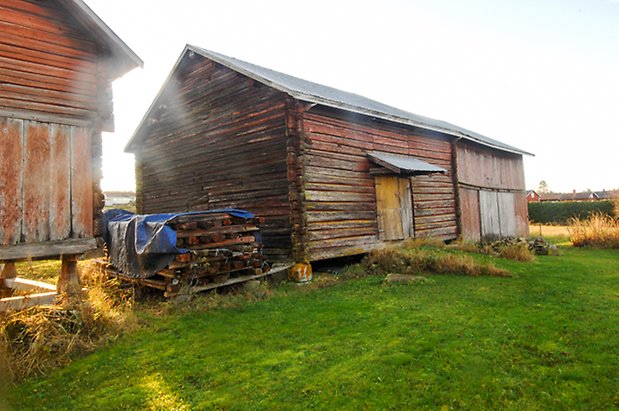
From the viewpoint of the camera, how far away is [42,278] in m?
10.7

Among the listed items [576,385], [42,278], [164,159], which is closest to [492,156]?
[164,159]

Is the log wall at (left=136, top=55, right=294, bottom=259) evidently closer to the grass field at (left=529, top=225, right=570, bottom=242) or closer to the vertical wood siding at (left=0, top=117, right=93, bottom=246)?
the vertical wood siding at (left=0, top=117, right=93, bottom=246)

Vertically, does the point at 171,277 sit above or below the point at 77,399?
above

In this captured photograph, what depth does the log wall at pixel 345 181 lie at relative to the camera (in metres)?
10.7

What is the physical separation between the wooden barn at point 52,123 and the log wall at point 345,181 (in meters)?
5.36

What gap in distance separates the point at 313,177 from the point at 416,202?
5.46 metres

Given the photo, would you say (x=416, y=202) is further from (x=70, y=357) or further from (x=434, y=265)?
(x=70, y=357)

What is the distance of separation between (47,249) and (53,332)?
4.47 ft

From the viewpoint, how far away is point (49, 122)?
611cm

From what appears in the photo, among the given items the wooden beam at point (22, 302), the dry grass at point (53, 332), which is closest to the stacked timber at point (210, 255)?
the dry grass at point (53, 332)

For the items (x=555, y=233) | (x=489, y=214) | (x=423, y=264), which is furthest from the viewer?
(x=555, y=233)

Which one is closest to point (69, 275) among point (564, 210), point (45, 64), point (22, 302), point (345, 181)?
point (22, 302)

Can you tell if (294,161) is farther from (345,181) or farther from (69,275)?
(69,275)

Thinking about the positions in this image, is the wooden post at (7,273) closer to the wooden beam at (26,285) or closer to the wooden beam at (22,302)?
the wooden beam at (26,285)
